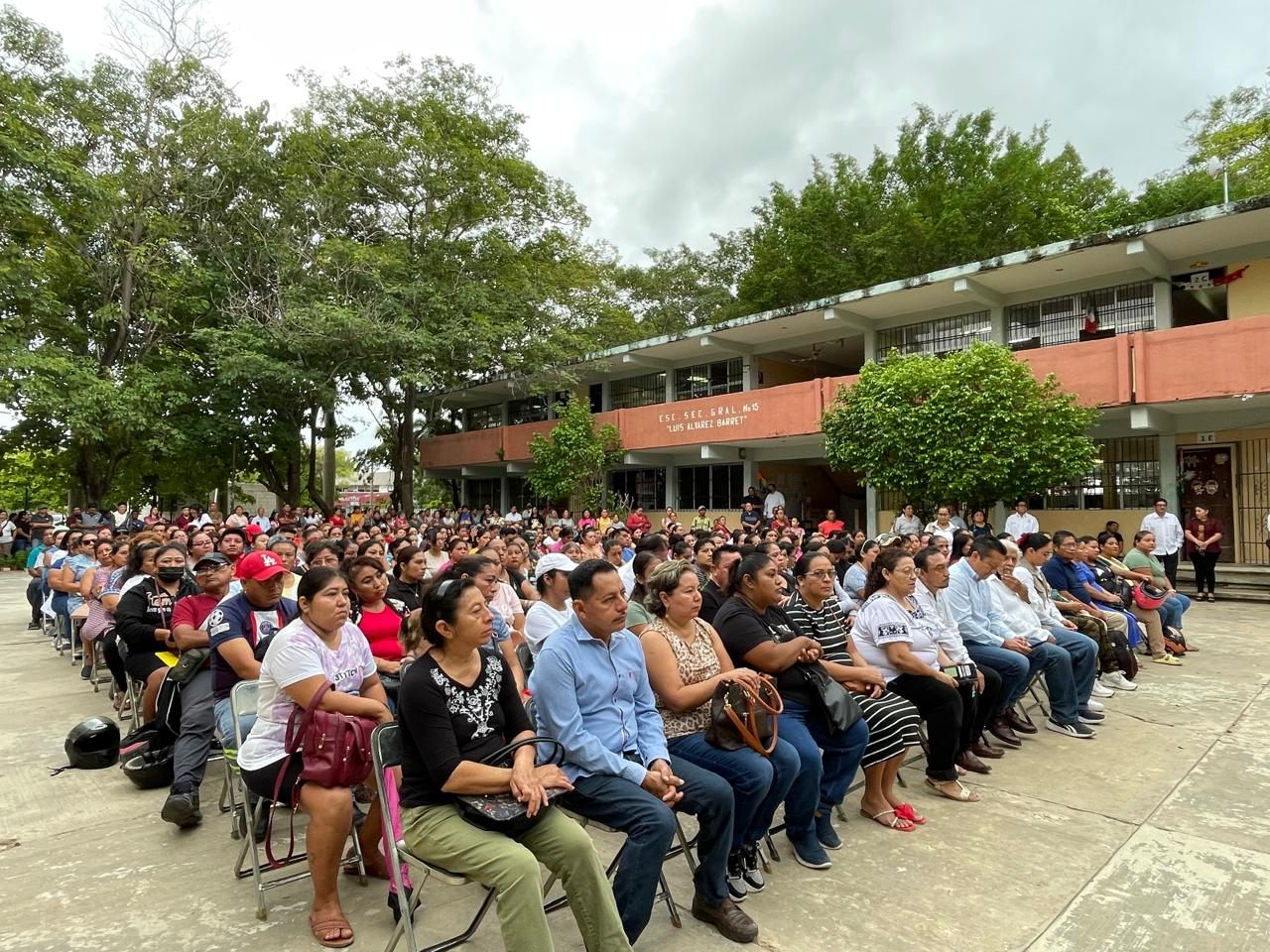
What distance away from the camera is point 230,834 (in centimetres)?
382

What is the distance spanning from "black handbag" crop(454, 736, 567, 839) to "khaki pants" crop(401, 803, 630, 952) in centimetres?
3

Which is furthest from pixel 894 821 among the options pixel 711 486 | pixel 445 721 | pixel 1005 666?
pixel 711 486

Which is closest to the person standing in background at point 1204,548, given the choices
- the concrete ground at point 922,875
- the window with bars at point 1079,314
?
the window with bars at point 1079,314

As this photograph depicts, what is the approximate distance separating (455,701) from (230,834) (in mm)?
2053

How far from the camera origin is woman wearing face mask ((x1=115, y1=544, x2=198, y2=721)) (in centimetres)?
486

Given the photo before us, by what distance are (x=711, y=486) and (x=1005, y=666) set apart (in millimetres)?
16514

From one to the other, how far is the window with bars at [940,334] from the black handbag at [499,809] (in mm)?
14981

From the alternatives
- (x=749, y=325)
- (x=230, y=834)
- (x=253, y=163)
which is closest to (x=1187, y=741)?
(x=230, y=834)

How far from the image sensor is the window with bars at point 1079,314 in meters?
14.3

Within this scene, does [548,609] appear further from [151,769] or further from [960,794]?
[960,794]

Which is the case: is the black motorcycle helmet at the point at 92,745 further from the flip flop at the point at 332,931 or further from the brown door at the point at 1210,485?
the brown door at the point at 1210,485

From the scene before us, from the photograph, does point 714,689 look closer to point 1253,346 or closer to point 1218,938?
point 1218,938

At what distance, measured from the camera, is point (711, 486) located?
21.5m

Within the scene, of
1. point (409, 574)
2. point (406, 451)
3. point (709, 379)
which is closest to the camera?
point (409, 574)
